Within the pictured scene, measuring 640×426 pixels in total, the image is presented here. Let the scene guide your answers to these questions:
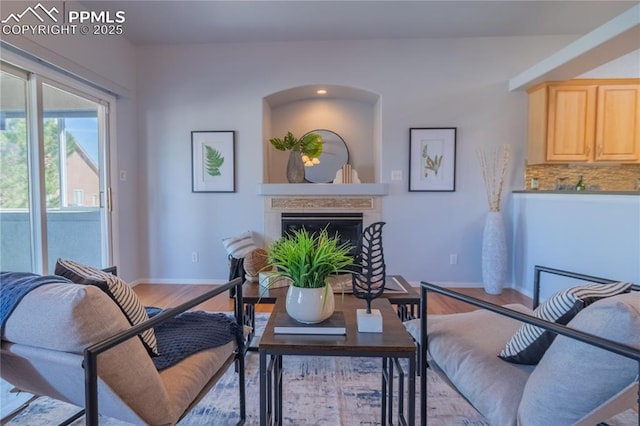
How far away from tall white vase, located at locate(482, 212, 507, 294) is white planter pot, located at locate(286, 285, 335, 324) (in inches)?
113

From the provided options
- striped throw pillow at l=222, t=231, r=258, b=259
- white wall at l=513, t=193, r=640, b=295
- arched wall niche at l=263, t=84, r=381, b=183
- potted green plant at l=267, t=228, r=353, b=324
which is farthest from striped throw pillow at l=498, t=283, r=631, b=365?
arched wall niche at l=263, t=84, r=381, b=183

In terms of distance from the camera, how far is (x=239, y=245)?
12.2ft

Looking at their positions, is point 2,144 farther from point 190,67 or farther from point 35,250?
point 190,67

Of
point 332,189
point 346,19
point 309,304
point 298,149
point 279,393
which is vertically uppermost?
point 346,19

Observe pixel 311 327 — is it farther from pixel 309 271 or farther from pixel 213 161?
pixel 213 161

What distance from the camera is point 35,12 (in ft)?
8.75

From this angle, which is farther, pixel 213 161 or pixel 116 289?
pixel 213 161

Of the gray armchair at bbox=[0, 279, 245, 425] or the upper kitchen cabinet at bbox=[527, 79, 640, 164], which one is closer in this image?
the gray armchair at bbox=[0, 279, 245, 425]

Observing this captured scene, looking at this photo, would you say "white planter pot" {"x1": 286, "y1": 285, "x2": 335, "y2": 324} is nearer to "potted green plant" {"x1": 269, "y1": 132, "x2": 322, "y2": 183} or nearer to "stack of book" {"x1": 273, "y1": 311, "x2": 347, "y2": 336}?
"stack of book" {"x1": 273, "y1": 311, "x2": 347, "y2": 336}

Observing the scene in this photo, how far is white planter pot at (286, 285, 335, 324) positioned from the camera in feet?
4.55

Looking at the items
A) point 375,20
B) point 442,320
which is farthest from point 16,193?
point 375,20

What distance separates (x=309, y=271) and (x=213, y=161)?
10.0 ft

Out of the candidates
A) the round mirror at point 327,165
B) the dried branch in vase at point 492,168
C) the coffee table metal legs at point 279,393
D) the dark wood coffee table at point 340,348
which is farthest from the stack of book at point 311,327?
the round mirror at point 327,165

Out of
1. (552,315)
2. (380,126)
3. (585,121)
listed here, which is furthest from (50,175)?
(585,121)
